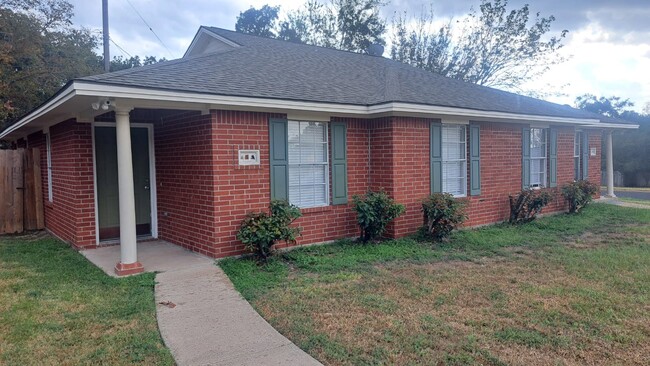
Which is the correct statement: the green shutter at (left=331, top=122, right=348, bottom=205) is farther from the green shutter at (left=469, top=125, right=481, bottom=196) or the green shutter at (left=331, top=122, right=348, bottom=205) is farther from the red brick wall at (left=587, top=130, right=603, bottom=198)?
the red brick wall at (left=587, top=130, right=603, bottom=198)

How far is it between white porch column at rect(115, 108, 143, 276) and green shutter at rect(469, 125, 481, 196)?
6729mm

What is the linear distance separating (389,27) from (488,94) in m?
20.7

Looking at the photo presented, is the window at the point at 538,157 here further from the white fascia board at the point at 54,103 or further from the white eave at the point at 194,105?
the white fascia board at the point at 54,103

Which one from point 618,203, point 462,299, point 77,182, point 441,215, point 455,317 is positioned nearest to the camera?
point 455,317

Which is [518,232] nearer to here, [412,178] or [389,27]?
[412,178]

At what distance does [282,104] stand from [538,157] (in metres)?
7.52

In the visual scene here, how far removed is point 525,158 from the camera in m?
10.8

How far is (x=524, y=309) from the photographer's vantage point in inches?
186

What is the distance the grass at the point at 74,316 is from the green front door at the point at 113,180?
139 centimetres

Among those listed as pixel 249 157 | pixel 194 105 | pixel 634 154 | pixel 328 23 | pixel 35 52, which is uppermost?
pixel 328 23

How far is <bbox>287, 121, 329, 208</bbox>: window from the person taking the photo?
772 cm

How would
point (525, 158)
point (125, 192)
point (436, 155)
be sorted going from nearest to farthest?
1. point (125, 192)
2. point (436, 155)
3. point (525, 158)

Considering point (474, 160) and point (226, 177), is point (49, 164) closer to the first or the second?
point (226, 177)

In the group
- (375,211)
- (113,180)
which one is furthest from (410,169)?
(113,180)
